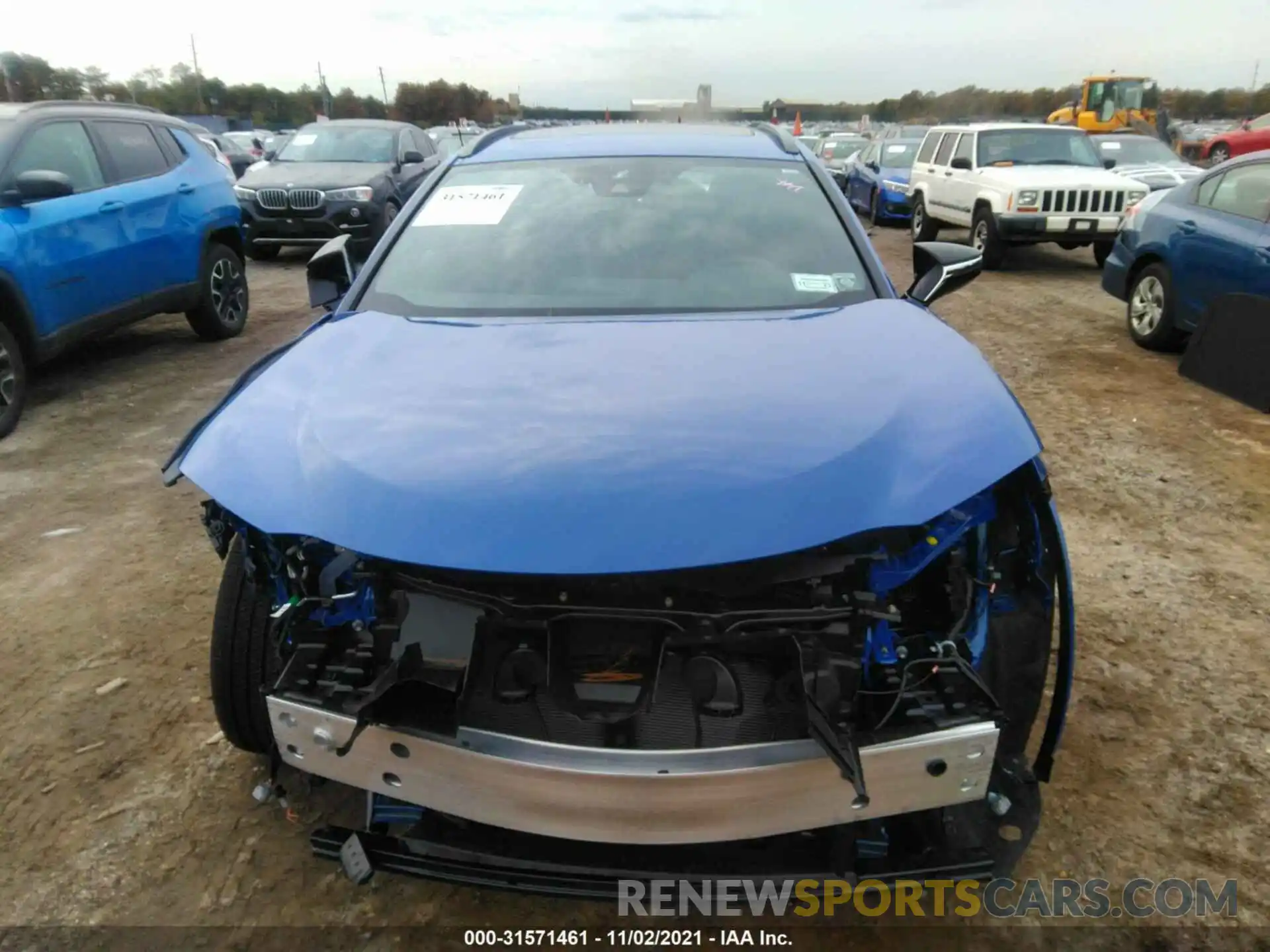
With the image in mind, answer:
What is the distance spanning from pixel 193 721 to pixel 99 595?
44.9 inches

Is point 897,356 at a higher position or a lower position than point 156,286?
higher

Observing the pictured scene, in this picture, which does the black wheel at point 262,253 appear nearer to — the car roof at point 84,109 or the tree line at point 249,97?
the car roof at point 84,109

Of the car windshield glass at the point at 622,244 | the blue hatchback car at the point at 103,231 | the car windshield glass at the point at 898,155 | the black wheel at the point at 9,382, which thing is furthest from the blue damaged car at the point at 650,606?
the car windshield glass at the point at 898,155

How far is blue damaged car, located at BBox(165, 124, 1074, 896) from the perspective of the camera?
1.82 metres

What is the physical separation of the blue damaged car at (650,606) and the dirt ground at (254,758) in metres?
0.43

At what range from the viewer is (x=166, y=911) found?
2.29m

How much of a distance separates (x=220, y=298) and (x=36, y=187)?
7.63 feet

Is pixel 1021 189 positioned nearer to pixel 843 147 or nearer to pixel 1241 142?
pixel 843 147

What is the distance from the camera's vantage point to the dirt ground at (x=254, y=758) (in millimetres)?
2379

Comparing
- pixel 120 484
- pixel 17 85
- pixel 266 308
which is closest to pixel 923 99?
pixel 17 85

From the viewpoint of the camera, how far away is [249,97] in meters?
63.9

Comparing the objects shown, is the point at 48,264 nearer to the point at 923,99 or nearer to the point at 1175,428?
the point at 1175,428

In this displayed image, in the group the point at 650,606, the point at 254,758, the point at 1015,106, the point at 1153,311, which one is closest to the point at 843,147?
the point at 1153,311

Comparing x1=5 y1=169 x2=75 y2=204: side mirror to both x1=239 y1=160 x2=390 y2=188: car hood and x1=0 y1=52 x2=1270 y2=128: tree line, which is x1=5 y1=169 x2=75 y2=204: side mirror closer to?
x1=239 y1=160 x2=390 y2=188: car hood
